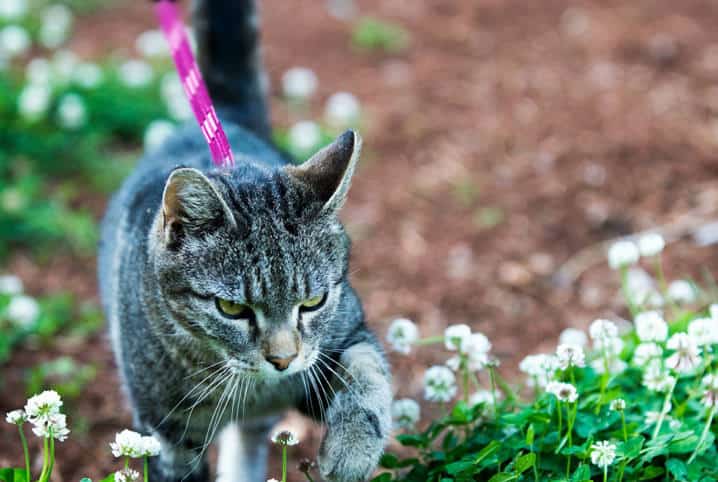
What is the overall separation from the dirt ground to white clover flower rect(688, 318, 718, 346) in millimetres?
1628

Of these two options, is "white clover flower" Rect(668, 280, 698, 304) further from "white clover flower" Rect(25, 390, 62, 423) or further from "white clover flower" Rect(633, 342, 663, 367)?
"white clover flower" Rect(25, 390, 62, 423)

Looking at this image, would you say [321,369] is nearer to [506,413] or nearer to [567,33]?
[506,413]

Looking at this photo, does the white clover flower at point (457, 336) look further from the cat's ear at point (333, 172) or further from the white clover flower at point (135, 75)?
the white clover flower at point (135, 75)

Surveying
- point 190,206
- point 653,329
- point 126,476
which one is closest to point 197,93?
point 190,206

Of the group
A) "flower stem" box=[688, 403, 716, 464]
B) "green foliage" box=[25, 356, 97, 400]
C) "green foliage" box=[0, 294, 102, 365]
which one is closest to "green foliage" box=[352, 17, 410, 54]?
"green foliage" box=[0, 294, 102, 365]

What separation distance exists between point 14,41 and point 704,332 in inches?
184

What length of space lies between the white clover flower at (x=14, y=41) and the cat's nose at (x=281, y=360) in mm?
4054

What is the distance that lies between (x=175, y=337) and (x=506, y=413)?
3.26 feet

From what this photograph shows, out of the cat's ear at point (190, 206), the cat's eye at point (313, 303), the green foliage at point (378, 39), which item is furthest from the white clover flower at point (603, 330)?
the green foliage at point (378, 39)

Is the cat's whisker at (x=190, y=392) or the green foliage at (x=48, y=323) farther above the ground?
the green foliage at (x=48, y=323)

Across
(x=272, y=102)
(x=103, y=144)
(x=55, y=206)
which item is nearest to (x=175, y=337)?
(x=55, y=206)

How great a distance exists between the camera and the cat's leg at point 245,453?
325 centimetres

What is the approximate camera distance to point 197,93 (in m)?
2.82

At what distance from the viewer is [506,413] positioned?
8.77ft
